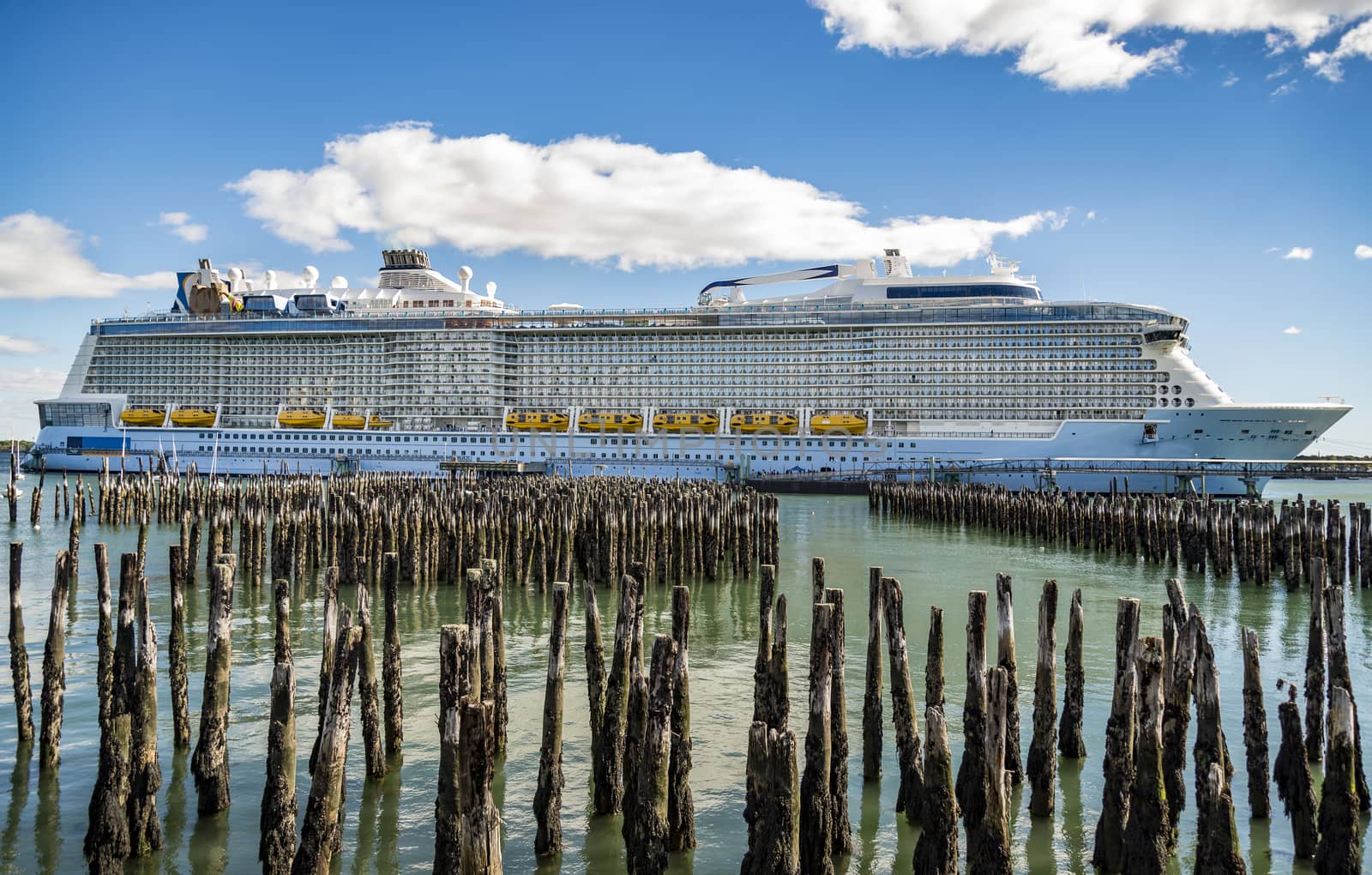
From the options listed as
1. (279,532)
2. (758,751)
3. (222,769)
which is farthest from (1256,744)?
(279,532)

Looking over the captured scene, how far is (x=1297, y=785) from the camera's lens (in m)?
7.07

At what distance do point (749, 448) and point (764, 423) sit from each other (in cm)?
180

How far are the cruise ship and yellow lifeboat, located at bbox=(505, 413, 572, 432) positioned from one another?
22 centimetres

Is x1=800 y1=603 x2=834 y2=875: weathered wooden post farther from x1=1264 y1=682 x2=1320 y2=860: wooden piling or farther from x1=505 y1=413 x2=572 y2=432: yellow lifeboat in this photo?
x1=505 y1=413 x2=572 y2=432: yellow lifeboat

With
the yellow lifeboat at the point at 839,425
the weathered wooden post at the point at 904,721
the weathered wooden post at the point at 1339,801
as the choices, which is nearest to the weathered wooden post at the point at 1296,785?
the weathered wooden post at the point at 1339,801

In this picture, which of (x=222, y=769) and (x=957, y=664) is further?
(x=957, y=664)

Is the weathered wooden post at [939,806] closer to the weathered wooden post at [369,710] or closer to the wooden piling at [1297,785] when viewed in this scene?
the wooden piling at [1297,785]

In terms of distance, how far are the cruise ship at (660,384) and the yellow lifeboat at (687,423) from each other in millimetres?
146

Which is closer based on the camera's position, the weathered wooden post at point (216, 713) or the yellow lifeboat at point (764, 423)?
the weathered wooden post at point (216, 713)

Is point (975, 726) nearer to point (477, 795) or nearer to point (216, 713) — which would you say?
point (477, 795)

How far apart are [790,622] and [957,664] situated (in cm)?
382

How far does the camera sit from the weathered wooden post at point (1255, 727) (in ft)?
23.7

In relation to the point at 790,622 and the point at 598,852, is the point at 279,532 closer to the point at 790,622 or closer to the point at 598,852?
the point at 790,622

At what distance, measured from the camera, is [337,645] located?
6.30m
